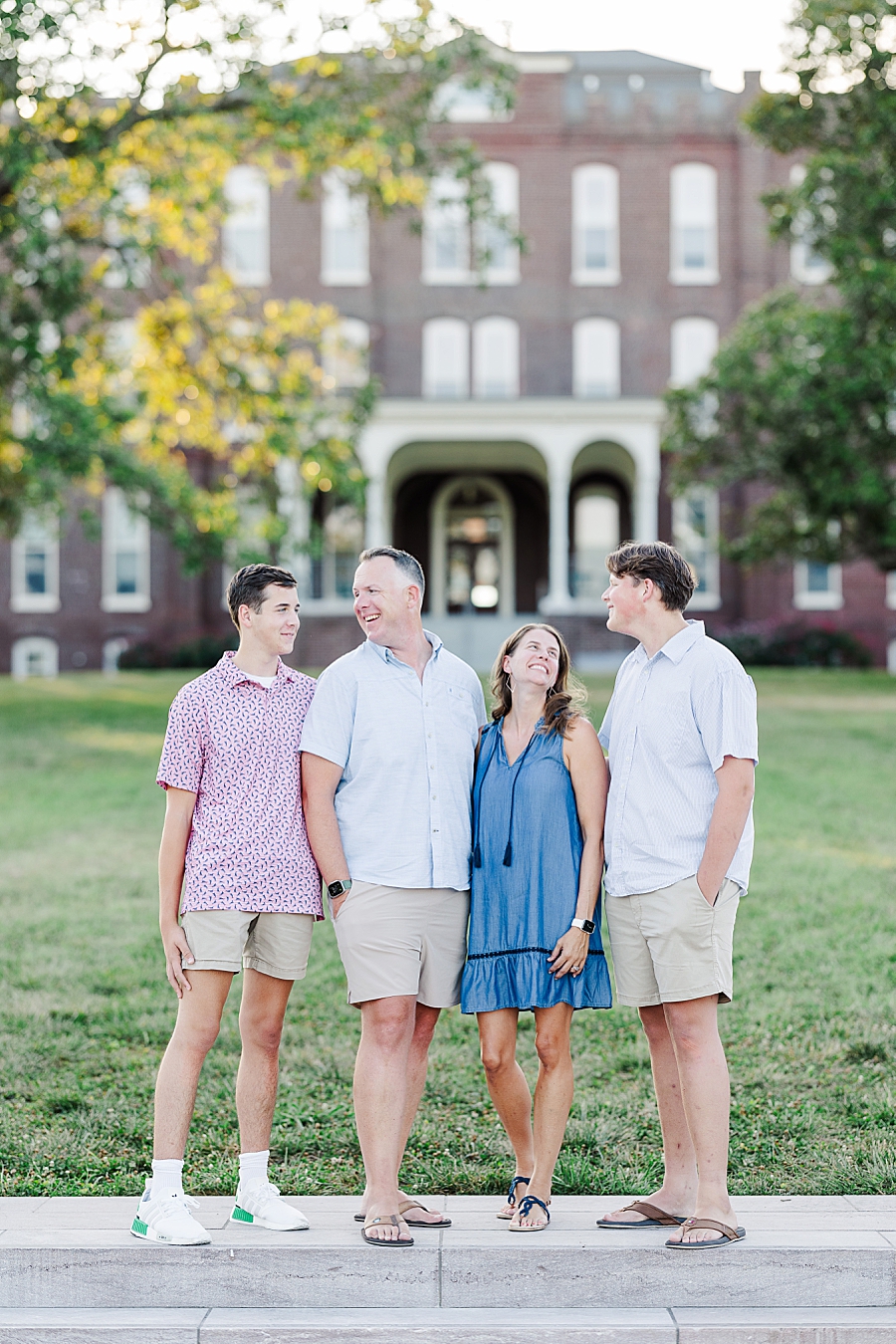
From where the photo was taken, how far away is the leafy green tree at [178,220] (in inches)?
618

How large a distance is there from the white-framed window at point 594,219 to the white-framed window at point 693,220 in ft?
4.24

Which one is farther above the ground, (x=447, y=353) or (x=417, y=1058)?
(x=447, y=353)

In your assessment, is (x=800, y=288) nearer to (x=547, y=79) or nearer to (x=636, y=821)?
(x=547, y=79)

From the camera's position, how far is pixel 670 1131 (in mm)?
4270

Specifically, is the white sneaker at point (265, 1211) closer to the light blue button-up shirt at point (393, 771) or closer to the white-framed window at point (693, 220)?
the light blue button-up shirt at point (393, 771)

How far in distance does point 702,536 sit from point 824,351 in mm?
11114

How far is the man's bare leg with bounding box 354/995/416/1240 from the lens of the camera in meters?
4.12

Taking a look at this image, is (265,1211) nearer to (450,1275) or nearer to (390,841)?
(450,1275)

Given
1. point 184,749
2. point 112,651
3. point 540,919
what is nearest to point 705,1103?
point 540,919

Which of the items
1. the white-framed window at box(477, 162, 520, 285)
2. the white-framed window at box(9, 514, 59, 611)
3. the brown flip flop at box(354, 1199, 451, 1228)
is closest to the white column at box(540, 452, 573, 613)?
the white-framed window at box(477, 162, 520, 285)

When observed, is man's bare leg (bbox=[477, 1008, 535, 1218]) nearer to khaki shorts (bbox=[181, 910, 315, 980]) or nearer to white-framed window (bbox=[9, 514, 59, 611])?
khaki shorts (bbox=[181, 910, 315, 980])

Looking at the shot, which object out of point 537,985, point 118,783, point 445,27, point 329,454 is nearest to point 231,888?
point 537,985

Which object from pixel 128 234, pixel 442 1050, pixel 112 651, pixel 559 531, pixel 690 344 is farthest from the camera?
pixel 690 344

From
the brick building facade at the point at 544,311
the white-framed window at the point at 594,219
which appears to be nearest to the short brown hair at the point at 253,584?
the brick building facade at the point at 544,311
